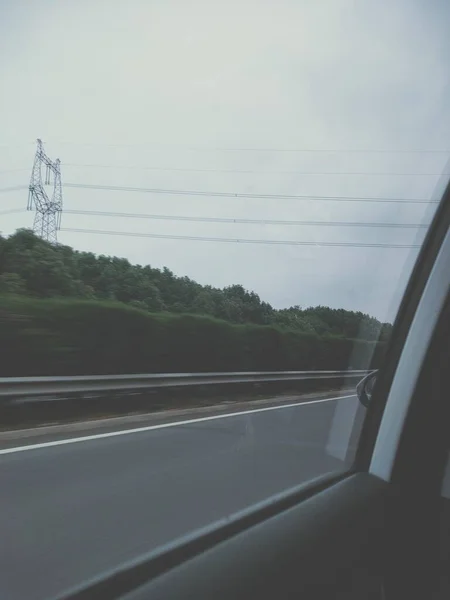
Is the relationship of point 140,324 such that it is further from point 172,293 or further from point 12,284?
point 172,293

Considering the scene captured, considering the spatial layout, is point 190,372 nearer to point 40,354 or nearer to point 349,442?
point 40,354

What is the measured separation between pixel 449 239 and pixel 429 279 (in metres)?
0.18

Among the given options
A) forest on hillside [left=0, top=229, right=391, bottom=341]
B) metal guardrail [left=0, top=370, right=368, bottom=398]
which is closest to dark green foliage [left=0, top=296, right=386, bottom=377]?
metal guardrail [left=0, top=370, right=368, bottom=398]

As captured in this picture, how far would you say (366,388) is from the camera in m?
2.93

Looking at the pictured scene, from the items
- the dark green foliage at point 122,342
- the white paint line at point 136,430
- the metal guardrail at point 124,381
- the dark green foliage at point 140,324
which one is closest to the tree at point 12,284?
the dark green foliage at point 140,324

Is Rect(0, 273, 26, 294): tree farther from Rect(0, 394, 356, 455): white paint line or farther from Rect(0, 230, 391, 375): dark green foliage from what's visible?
Rect(0, 394, 356, 455): white paint line

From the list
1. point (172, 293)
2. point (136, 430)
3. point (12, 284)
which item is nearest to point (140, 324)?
point (136, 430)

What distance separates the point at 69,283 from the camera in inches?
242

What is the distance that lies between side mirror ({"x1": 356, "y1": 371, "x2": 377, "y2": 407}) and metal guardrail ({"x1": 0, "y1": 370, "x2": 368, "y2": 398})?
136 inches

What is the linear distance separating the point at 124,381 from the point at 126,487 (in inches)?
239

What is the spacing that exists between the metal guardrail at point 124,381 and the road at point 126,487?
1426 millimetres

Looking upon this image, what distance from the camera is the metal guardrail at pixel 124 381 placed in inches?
344

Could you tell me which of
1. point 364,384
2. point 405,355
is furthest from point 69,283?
point 405,355

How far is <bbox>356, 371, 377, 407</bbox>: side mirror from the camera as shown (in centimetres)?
281
